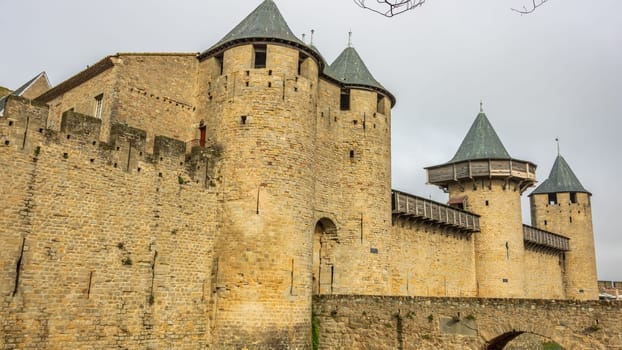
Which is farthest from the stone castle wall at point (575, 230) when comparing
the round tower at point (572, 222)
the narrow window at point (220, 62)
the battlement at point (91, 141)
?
the battlement at point (91, 141)

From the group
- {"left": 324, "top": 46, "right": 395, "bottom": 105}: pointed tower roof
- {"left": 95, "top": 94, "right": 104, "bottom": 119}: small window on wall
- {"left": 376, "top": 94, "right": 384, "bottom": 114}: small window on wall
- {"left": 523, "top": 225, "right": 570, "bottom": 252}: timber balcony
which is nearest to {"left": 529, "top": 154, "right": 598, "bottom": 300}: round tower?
{"left": 523, "top": 225, "right": 570, "bottom": 252}: timber balcony

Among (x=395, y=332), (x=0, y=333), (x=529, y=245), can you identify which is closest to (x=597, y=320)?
(x=395, y=332)

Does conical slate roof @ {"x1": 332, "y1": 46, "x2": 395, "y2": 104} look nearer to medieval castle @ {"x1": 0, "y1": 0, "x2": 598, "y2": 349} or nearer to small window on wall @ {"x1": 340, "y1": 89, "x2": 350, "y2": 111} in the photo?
medieval castle @ {"x1": 0, "y1": 0, "x2": 598, "y2": 349}

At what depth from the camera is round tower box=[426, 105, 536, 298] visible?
28359 millimetres

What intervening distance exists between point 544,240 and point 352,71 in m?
20.3

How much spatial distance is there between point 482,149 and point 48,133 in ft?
76.4

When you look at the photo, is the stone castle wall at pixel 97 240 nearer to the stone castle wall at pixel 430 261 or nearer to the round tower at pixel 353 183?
the round tower at pixel 353 183

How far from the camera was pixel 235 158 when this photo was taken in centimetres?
1702

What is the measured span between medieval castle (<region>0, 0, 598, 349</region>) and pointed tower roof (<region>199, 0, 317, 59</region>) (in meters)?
0.06

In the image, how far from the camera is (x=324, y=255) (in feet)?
65.9

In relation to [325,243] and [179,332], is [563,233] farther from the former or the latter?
[179,332]

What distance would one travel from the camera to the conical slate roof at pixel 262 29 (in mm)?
17875

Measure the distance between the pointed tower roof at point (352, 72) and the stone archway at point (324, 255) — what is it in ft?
18.2

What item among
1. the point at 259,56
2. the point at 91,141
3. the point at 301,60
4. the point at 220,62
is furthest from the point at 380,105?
the point at 91,141
